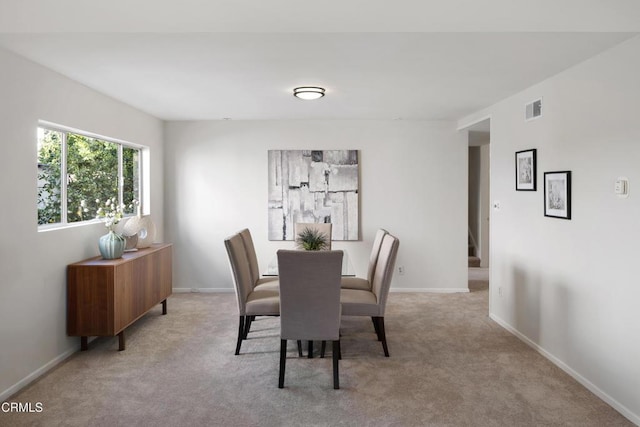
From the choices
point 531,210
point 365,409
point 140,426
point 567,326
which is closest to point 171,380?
point 140,426

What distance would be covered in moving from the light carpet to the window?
1.24 m

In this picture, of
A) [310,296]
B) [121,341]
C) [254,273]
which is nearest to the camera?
[310,296]

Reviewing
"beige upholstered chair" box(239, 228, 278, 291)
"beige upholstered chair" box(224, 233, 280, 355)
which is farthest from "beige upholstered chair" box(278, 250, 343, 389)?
"beige upholstered chair" box(239, 228, 278, 291)

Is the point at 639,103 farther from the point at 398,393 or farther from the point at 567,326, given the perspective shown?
the point at 398,393

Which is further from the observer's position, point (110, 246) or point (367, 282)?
point (367, 282)

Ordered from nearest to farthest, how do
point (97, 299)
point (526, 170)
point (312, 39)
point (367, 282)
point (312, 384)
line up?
1. point (312, 39)
2. point (312, 384)
3. point (97, 299)
4. point (526, 170)
5. point (367, 282)

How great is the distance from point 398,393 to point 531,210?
84.9 inches

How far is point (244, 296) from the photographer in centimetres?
378

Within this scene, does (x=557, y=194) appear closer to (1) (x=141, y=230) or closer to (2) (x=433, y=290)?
(2) (x=433, y=290)

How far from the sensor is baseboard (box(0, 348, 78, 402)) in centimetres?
303

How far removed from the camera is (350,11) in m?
2.70

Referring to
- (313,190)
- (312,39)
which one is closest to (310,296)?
(312,39)

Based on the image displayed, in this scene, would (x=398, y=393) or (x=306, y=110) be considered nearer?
(x=398, y=393)

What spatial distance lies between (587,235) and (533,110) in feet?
4.49
